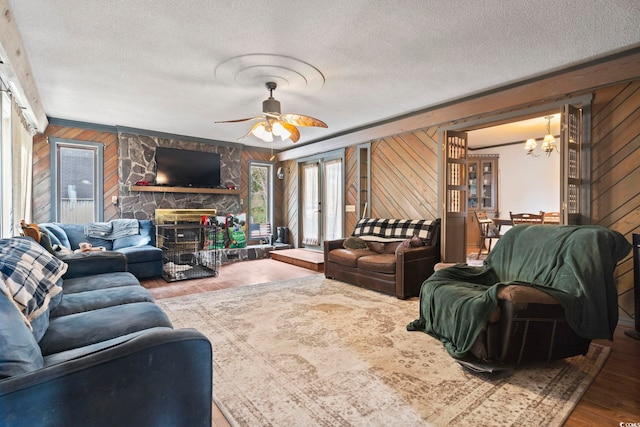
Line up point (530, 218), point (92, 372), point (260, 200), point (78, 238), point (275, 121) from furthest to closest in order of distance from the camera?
point (260, 200)
point (530, 218)
point (78, 238)
point (275, 121)
point (92, 372)

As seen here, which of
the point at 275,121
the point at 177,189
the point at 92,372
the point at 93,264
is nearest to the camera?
the point at 92,372

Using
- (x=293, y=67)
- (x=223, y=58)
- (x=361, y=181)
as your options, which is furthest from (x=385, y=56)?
(x=361, y=181)

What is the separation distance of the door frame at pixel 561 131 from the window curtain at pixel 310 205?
3.16 meters

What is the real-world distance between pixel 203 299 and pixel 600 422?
11.7 ft

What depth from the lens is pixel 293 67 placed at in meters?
3.25

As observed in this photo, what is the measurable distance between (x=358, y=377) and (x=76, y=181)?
5921mm

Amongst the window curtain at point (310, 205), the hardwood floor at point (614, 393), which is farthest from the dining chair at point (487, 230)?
the window curtain at point (310, 205)

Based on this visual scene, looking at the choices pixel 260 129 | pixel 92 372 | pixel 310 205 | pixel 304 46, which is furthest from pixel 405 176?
pixel 92 372

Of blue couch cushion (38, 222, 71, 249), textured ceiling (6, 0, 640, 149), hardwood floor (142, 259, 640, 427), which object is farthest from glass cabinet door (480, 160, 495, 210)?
blue couch cushion (38, 222, 71, 249)

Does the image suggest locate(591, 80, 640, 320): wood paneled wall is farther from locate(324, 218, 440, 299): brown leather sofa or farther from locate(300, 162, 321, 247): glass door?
locate(300, 162, 321, 247): glass door

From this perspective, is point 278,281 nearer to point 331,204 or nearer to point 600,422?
point 331,204

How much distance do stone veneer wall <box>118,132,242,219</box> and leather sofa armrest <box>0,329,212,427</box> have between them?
→ 221 inches

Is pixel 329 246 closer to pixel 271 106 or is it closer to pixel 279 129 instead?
pixel 279 129

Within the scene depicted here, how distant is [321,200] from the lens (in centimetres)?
683
